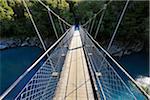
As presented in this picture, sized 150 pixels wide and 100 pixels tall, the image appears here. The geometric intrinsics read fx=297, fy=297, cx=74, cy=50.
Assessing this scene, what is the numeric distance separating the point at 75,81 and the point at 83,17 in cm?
625

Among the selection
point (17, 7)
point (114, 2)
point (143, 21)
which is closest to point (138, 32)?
point (143, 21)

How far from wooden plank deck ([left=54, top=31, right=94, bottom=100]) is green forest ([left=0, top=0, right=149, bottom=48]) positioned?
3.55 m

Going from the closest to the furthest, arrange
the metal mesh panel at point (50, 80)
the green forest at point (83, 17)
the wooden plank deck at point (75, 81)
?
the wooden plank deck at point (75, 81) < the metal mesh panel at point (50, 80) < the green forest at point (83, 17)

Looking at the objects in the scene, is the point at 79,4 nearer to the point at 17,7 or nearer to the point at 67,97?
the point at 17,7

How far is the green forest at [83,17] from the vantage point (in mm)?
7227

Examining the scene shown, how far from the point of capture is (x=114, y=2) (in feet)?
24.6

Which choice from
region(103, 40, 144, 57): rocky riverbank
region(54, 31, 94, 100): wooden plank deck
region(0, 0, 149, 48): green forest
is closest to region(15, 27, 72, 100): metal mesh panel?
region(54, 31, 94, 100): wooden plank deck

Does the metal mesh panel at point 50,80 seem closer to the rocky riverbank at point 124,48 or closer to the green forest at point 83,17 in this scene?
the green forest at point 83,17

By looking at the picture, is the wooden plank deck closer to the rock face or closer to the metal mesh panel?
the metal mesh panel

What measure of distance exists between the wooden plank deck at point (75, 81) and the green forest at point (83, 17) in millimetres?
3550

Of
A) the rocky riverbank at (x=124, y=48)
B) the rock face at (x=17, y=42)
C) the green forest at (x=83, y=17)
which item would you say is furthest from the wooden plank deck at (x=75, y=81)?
the rock face at (x=17, y=42)

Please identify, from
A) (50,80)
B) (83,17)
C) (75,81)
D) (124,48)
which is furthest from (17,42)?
(75,81)

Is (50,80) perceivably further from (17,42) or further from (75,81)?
(17,42)

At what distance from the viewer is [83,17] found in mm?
8188
